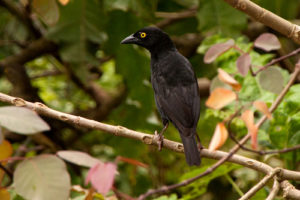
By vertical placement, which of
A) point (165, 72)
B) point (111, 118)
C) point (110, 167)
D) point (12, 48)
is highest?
point (110, 167)

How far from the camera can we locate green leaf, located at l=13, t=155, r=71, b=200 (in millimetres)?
1851

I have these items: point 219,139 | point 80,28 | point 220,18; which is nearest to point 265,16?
point 219,139

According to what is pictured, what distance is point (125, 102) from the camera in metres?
4.73

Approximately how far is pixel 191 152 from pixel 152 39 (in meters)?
1.25

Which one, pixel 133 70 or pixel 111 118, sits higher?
pixel 133 70

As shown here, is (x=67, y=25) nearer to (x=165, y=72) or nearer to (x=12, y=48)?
(x=12, y=48)

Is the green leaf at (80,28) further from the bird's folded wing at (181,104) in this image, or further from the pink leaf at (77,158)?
the pink leaf at (77,158)

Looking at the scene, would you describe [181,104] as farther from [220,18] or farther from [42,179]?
[220,18]

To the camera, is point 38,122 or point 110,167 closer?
point 38,122

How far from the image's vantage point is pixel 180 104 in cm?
282

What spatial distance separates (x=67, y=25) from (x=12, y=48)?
1.04 metres

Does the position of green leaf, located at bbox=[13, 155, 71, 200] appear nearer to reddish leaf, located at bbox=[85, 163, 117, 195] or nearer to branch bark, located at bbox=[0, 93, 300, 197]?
reddish leaf, located at bbox=[85, 163, 117, 195]

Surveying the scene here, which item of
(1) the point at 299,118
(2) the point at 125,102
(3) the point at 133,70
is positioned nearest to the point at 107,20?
(3) the point at 133,70

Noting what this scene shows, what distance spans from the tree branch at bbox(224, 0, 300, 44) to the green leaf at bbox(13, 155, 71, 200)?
3.37 feet
